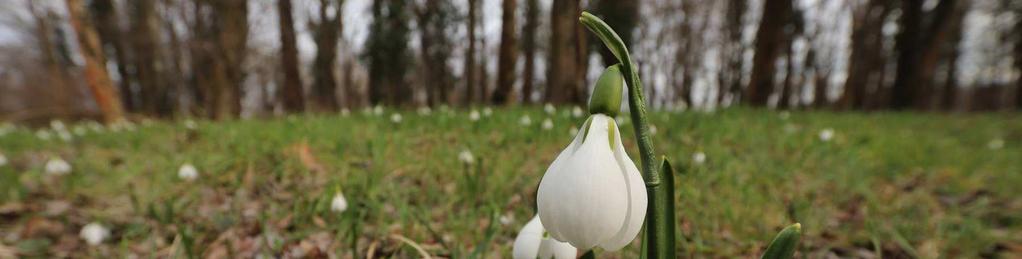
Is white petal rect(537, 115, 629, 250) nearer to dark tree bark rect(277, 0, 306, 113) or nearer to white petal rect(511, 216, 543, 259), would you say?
white petal rect(511, 216, 543, 259)

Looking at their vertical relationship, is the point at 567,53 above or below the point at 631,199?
above

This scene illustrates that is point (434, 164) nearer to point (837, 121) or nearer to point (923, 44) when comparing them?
point (837, 121)

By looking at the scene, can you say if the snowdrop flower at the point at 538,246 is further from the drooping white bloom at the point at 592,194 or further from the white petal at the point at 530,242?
the drooping white bloom at the point at 592,194

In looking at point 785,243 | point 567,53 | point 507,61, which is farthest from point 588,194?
point 567,53

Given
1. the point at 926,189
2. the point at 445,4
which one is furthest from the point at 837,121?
the point at 445,4

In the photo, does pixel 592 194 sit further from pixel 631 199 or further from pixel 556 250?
pixel 556 250

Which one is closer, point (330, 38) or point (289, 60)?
point (289, 60)
